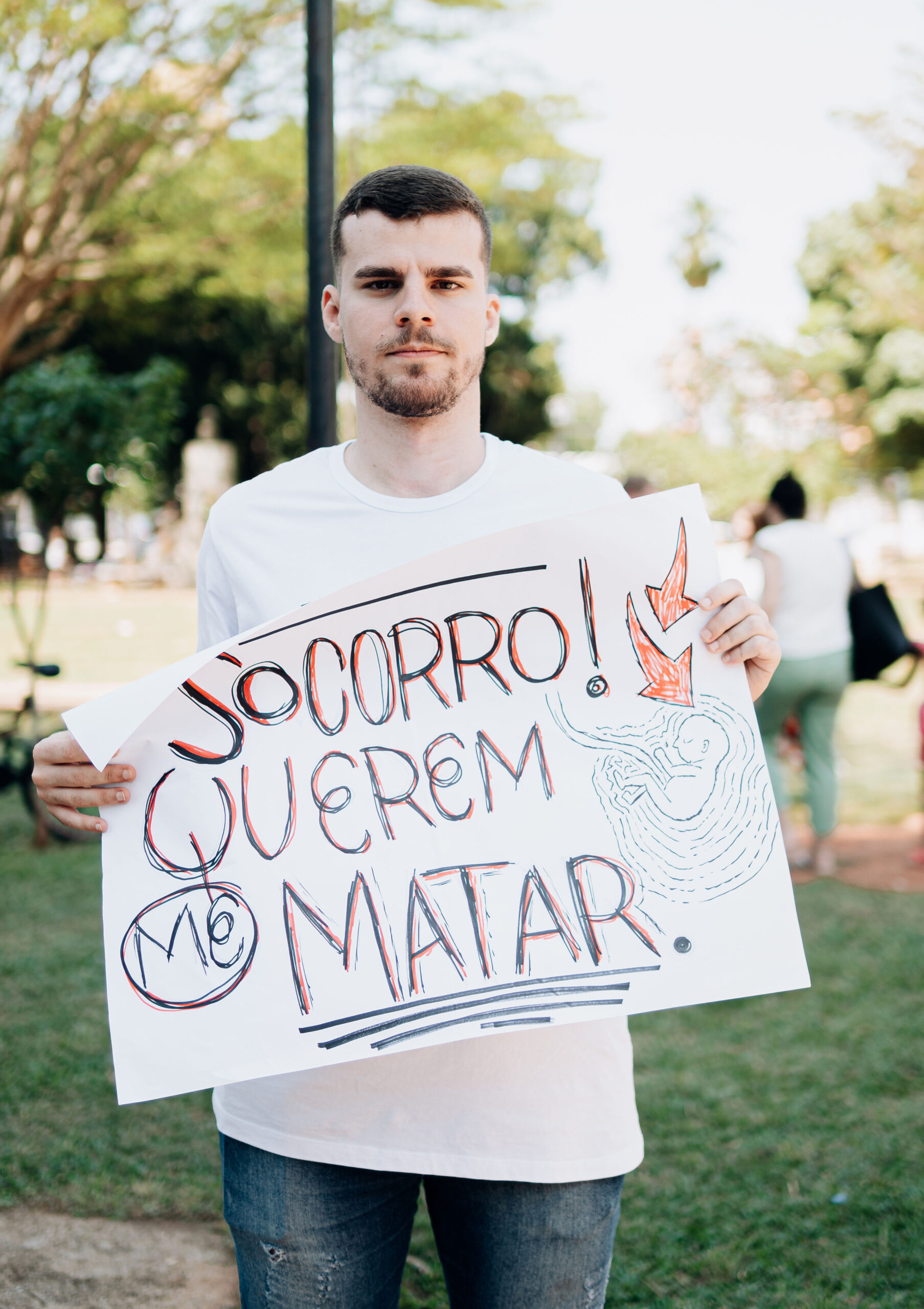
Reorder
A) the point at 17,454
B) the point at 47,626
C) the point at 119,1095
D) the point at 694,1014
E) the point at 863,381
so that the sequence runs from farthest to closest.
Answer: the point at 863,381
the point at 47,626
the point at 17,454
the point at 694,1014
the point at 119,1095

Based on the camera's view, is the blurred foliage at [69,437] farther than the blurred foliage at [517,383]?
No

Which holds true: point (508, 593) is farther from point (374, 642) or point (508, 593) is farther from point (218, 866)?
point (218, 866)

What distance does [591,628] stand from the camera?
4.85 ft

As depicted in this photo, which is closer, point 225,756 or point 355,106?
point 225,756

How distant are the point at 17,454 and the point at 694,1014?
5.45 m

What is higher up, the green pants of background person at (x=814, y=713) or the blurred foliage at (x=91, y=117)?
the blurred foliage at (x=91, y=117)

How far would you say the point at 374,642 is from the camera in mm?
1465

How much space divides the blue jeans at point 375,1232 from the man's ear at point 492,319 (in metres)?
1.09

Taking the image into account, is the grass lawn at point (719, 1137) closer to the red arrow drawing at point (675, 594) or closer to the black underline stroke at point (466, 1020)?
the black underline stroke at point (466, 1020)

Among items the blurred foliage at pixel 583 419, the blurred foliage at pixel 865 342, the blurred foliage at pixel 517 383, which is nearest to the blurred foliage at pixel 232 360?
the blurred foliage at pixel 517 383

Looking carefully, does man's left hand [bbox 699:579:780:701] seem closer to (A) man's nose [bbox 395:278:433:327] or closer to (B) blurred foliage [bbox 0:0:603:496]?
(A) man's nose [bbox 395:278:433:327]

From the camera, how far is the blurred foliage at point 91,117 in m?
11.2

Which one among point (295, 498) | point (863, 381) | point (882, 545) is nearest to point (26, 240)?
point (295, 498)

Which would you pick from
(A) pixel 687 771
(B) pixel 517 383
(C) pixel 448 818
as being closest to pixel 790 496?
(A) pixel 687 771
